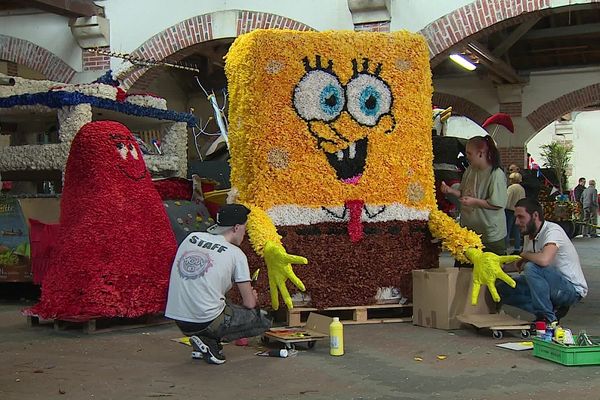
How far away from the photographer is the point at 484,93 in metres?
18.0

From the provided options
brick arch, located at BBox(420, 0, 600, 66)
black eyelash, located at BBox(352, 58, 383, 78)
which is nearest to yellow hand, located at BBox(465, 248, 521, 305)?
black eyelash, located at BBox(352, 58, 383, 78)

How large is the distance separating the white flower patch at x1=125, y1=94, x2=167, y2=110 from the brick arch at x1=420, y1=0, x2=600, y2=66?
3738mm

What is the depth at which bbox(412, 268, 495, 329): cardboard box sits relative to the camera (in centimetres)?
630

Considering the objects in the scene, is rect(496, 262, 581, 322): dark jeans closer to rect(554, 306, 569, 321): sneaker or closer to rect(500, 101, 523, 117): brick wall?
rect(554, 306, 569, 321): sneaker

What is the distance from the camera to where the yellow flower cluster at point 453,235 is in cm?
636

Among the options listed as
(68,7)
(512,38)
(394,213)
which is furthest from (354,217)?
(512,38)

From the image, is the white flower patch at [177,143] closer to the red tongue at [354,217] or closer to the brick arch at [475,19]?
the red tongue at [354,217]

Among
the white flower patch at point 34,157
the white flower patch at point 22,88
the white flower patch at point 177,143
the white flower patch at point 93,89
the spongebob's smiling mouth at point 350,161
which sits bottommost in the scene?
the spongebob's smiling mouth at point 350,161

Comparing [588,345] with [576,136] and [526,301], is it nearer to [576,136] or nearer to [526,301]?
[526,301]

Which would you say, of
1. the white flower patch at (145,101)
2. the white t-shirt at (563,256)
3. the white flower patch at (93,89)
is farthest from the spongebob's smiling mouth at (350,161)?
the white flower patch at (145,101)

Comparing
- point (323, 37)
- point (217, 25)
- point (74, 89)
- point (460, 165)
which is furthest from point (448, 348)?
point (217, 25)

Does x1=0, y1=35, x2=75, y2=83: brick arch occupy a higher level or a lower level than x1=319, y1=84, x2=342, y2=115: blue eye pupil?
higher

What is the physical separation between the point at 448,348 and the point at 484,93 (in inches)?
518

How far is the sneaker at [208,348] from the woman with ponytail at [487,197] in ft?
8.25
